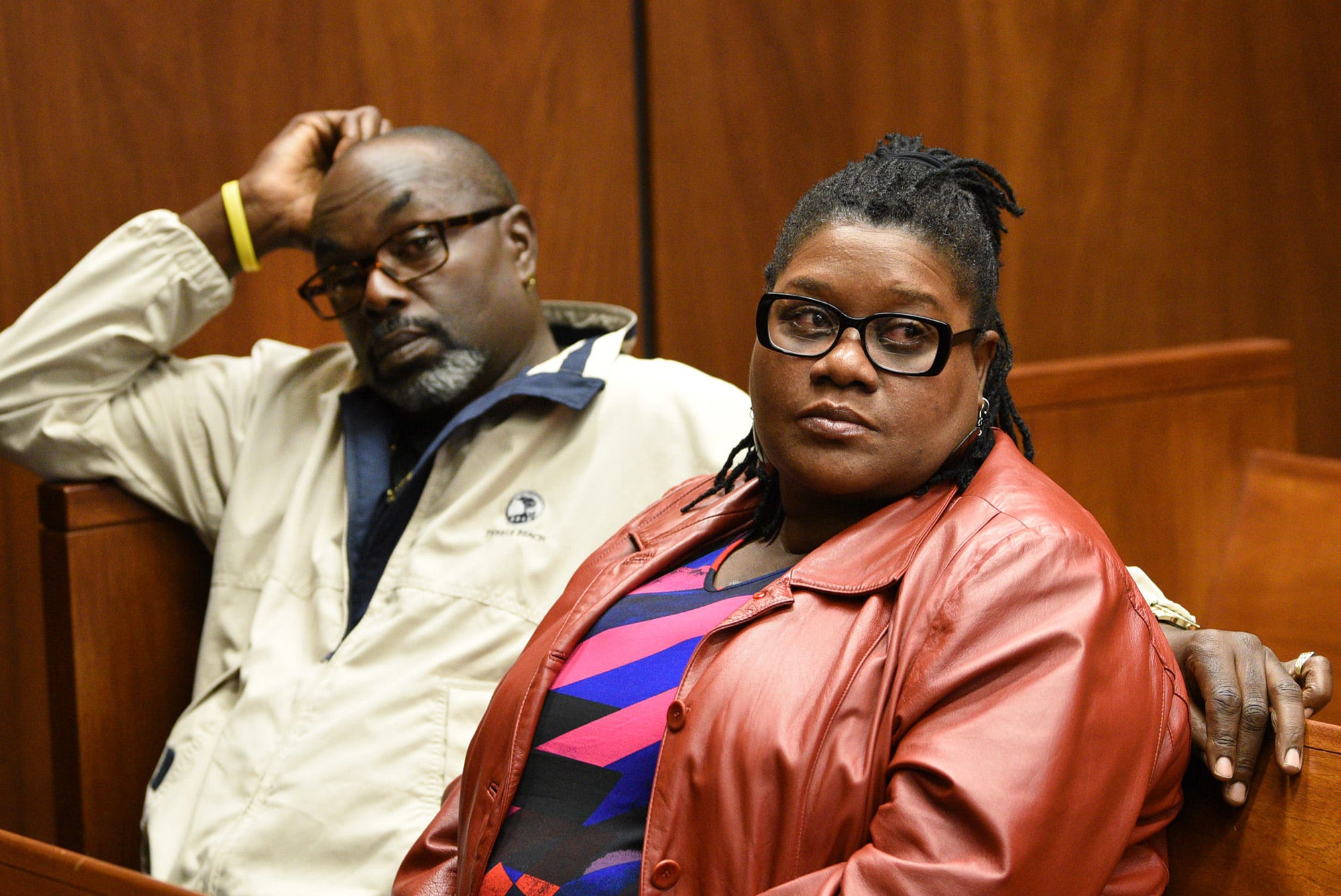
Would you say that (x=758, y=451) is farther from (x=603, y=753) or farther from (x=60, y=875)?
(x=60, y=875)

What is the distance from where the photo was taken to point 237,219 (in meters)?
2.01

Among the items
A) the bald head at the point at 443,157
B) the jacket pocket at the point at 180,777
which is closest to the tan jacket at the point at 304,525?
the jacket pocket at the point at 180,777

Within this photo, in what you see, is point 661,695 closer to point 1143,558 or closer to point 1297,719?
point 1297,719

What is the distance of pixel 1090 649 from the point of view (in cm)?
91

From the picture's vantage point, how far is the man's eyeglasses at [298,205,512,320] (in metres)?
1.84

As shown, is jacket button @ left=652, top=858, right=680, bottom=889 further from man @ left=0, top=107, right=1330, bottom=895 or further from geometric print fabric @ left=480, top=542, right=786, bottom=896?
man @ left=0, top=107, right=1330, bottom=895

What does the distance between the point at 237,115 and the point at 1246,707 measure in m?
1.97

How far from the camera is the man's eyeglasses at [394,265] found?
1.84m

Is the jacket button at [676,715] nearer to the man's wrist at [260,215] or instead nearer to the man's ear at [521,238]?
the man's ear at [521,238]

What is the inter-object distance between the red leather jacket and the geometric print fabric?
83 mm

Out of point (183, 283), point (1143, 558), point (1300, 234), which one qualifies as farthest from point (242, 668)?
point (1300, 234)

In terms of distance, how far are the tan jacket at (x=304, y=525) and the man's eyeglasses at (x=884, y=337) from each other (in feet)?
1.94

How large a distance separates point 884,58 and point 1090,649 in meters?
2.22

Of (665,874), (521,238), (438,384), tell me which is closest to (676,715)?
(665,874)
